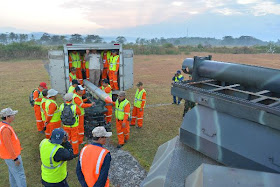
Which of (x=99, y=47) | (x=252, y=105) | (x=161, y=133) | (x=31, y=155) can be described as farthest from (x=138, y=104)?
(x=252, y=105)

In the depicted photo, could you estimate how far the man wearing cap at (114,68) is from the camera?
845cm

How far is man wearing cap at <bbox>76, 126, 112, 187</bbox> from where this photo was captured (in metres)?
2.98

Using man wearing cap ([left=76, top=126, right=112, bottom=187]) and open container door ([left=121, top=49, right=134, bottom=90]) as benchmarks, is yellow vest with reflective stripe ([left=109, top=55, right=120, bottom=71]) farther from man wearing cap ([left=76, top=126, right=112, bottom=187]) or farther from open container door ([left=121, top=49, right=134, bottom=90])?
man wearing cap ([left=76, top=126, right=112, bottom=187])

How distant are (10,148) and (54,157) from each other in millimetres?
1211

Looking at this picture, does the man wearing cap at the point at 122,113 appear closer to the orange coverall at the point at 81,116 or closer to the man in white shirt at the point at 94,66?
the orange coverall at the point at 81,116

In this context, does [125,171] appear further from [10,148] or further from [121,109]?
[10,148]

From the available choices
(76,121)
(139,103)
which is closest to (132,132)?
(139,103)

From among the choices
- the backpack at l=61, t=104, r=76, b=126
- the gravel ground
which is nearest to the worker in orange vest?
the backpack at l=61, t=104, r=76, b=126

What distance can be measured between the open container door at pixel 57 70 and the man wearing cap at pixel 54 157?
455cm

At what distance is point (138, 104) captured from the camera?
7477 millimetres

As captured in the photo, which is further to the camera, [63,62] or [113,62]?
[113,62]

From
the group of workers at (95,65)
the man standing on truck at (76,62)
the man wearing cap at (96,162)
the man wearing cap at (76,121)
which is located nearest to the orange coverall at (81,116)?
the man wearing cap at (76,121)

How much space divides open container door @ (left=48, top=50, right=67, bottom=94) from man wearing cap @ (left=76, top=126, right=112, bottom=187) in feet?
16.8

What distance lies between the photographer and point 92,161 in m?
3.00
